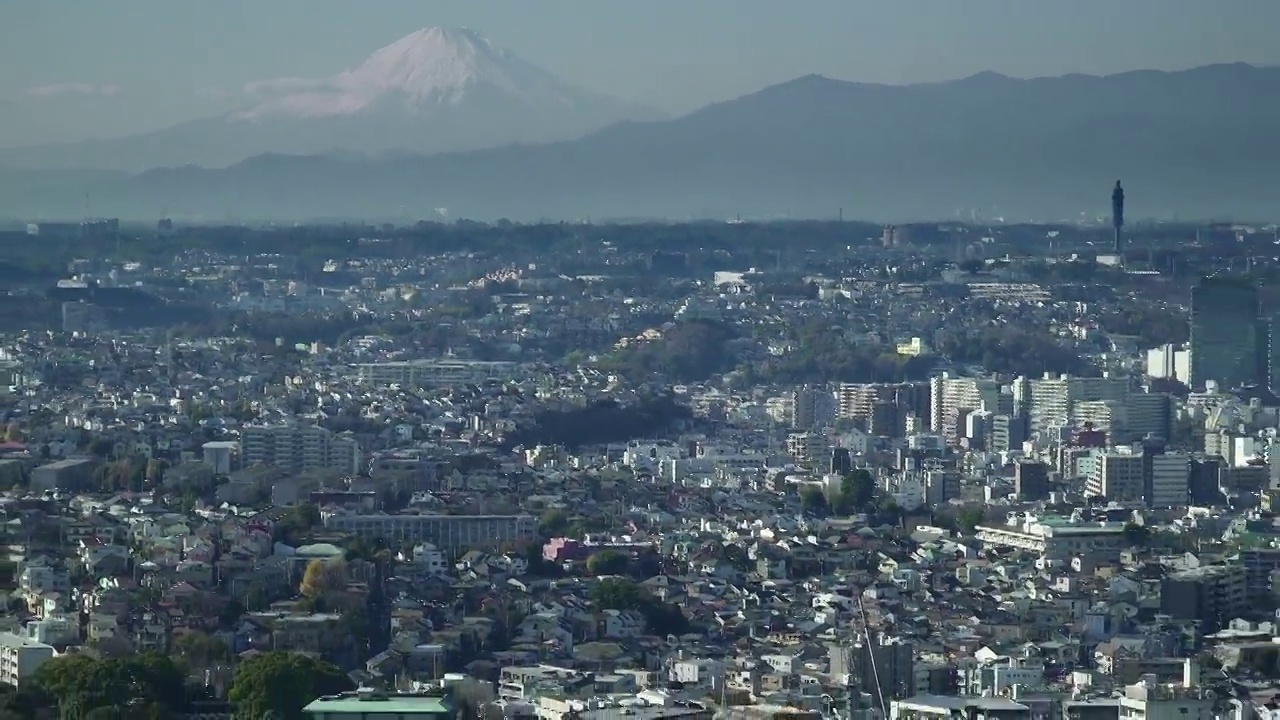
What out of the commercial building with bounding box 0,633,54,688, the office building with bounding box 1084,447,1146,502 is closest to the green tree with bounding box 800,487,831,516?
the office building with bounding box 1084,447,1146,502

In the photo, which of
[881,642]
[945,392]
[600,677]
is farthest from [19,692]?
[945,392]

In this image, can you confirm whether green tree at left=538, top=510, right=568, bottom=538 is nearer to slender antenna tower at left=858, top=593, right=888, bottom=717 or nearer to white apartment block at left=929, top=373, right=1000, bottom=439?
slender antenna tower at left=858, top=593, right=888, bottom=717

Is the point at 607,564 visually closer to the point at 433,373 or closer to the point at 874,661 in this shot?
the point at 874,661

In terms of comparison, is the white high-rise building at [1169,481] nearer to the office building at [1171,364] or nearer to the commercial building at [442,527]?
the commercial building at [442,527]

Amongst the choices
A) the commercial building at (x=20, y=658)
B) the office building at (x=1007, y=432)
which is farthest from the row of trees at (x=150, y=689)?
the office building at (x=1007, y=432)

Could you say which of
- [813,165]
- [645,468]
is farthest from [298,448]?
[813,165]
